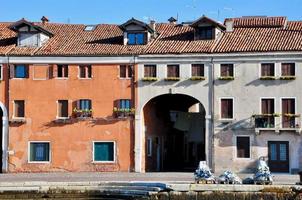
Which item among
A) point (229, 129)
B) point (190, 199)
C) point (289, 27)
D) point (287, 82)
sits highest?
point (289, 27)

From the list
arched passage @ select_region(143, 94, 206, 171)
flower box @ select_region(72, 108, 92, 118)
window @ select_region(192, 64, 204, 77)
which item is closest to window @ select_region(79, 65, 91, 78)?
flower box @ select_region(72, 108, 92, 118)

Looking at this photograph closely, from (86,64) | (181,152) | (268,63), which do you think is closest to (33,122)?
(86,64)

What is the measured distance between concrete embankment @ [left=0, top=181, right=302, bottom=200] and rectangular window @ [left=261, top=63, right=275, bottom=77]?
16227 millimetres

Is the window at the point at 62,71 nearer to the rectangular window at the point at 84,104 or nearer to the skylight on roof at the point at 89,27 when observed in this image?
the rectangular window at the point at 84,104

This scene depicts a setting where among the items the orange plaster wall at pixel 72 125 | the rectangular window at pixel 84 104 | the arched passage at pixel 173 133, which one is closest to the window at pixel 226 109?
the arched passage at pixel 173 133

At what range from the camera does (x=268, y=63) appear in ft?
155

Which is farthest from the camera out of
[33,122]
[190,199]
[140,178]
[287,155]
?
[33,122]

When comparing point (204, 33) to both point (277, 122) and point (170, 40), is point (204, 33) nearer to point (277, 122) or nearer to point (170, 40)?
point (170, 40)

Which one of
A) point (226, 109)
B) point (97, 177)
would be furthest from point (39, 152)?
point (226, 109)

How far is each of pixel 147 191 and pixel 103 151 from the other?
16.5 meters

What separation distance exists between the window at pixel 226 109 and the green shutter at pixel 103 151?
8.09 metres

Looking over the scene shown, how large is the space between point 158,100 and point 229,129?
674 cm

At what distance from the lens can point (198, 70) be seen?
4844 centimetres

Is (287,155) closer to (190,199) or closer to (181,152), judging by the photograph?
(181,152)
